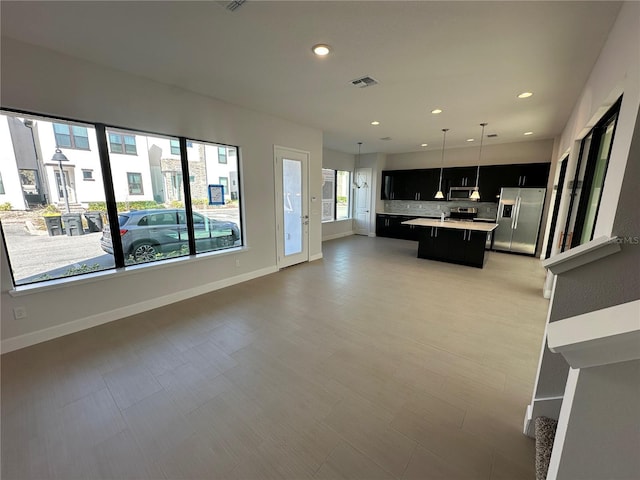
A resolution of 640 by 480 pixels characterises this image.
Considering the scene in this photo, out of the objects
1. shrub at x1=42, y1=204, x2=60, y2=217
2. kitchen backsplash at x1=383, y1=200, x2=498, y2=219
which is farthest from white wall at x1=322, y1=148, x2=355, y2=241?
shrub at x1=42, y1=204, x2=60, y2=217

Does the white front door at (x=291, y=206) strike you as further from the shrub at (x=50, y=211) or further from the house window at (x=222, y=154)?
the shrub at (x=50, y=211)

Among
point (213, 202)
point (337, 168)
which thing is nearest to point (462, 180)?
point (337, 168)

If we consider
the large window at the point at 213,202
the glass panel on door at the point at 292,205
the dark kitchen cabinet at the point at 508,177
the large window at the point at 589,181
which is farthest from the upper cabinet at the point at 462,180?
the large window at the point at 213,202

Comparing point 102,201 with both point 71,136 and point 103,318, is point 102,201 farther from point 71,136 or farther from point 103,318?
point 103,318

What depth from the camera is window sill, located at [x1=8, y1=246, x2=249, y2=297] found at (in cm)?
254

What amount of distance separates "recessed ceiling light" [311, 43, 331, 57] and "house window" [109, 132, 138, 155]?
7.99 feet

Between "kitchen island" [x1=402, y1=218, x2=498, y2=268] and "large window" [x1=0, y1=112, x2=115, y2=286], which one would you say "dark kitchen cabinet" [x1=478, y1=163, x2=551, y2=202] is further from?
"large window" [x1=0, y1=112, x2=115, y2=286]

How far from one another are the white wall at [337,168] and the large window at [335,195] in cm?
15

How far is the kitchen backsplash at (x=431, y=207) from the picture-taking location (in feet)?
23.7

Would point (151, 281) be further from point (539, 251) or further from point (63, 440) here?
point (539, 251)

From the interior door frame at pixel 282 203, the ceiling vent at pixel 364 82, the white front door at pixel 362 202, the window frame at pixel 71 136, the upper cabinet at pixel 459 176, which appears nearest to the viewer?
the window frame at pixel 71 136

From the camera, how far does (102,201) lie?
2.99 meters

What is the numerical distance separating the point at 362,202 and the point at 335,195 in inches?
44.2

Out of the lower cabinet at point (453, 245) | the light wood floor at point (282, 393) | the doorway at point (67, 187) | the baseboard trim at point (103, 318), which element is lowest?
the light wood floor at point (282, 393)
